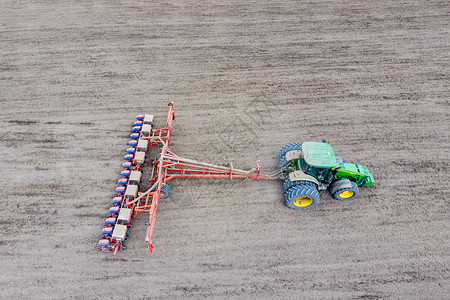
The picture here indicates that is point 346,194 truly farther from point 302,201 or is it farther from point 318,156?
point 318,156

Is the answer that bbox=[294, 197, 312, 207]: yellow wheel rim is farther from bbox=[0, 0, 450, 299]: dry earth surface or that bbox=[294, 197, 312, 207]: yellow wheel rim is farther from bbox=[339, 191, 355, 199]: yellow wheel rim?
bbox=[339, 191, 355, 199]: yellow wheel rim

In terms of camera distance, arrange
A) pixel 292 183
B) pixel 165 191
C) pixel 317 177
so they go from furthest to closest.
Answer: pixel 165 191
pixel 317 177
pixel 292 183

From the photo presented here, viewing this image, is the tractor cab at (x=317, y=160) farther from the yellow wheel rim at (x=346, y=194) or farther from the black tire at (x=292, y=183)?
the yellow wheel rim at (x=346, y=194)

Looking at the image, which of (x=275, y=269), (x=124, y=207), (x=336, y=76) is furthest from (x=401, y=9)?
(x=124, y=207)

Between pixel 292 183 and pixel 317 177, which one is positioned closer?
pixel 292 183

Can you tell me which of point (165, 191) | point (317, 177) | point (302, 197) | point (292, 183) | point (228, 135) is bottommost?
point (165, 191)

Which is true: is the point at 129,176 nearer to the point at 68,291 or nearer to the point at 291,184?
the point at 68,291

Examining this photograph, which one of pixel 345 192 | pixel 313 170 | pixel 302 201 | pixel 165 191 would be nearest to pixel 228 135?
pixel 165 191

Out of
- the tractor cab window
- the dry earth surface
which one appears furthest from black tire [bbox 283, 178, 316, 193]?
the dry earth surface
